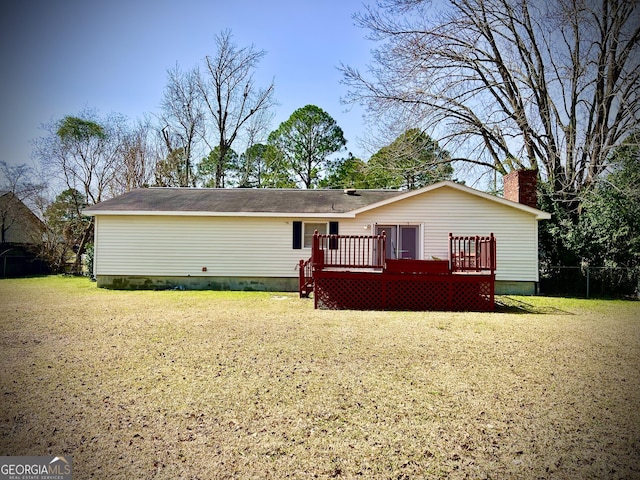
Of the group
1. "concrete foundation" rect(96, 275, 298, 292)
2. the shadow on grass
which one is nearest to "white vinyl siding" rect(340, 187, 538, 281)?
the shadow on grass

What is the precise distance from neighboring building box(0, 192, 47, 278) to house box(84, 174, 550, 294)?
3949 mm

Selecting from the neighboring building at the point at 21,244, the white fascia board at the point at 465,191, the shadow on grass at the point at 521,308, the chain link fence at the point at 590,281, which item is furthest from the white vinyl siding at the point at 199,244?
the chain link fence at the point at 590,281

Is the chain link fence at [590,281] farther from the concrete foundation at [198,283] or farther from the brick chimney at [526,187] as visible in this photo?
the concrete foundation at [198,283]

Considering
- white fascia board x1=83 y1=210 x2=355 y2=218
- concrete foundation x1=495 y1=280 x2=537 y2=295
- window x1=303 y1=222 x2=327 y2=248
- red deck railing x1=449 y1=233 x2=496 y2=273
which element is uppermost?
white fascia board x1=83 y1=210 x2=355 y2=218

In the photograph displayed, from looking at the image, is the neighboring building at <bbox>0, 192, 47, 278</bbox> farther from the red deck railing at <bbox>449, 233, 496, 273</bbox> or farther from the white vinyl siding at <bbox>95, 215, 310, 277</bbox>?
the red deck railing at <bbox>449, 233, 496, 273</bbox>

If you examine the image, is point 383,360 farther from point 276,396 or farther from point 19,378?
point 19,378

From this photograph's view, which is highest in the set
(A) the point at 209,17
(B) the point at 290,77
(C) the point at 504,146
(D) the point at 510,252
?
(C) the point at 504,146

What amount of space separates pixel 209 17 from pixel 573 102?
48.3 feet

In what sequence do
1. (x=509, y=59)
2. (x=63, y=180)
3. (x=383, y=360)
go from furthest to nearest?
(x=63, y=180), (x=509, y=59), (x=383, y=360)

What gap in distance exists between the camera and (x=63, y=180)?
20609 millimetres

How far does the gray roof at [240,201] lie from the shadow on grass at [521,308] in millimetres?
4874

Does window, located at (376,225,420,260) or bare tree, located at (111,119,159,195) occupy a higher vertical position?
bare tree, located at (111,119,159,195)

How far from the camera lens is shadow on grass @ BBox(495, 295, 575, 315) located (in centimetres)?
997

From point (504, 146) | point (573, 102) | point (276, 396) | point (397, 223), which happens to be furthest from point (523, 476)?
point (504, 146)
